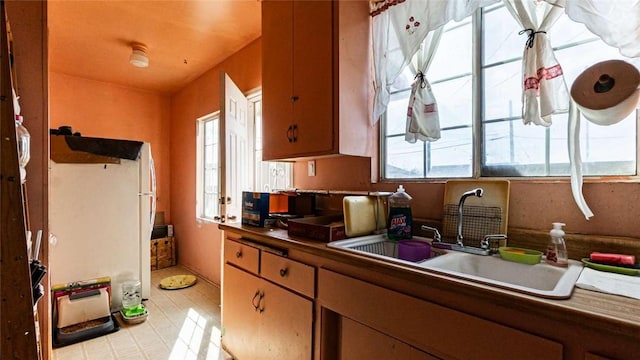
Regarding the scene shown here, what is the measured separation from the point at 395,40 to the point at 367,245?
113 centimetres

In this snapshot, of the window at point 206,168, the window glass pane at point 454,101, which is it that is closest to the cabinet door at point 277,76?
the window glass pane at point 454,101

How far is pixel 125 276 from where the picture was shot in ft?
9.32

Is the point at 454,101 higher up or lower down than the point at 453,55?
lower down

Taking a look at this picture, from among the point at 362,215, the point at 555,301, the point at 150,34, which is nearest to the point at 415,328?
the point at 555,301

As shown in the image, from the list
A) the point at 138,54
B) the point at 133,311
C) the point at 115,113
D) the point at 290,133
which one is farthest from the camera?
the point at 115,113

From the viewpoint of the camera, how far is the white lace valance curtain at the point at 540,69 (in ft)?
3.86

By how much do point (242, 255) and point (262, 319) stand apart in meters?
0.38

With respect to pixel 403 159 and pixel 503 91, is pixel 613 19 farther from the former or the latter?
pixel 403 159

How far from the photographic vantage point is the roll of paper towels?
3.09ft

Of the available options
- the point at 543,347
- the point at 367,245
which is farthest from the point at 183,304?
the point at 543,347

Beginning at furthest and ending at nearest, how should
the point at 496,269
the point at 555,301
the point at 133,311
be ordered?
the point at 133,311 → the point at 496,269 → the point at 555,301

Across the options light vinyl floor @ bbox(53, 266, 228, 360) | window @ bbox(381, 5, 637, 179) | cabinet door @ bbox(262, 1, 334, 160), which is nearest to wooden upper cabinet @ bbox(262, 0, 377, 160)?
cabinet door @ bbox(262, 1, 334, 160)

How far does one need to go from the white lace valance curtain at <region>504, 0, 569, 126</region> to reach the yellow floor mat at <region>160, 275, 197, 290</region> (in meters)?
3.45

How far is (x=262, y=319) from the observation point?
1.63 m
